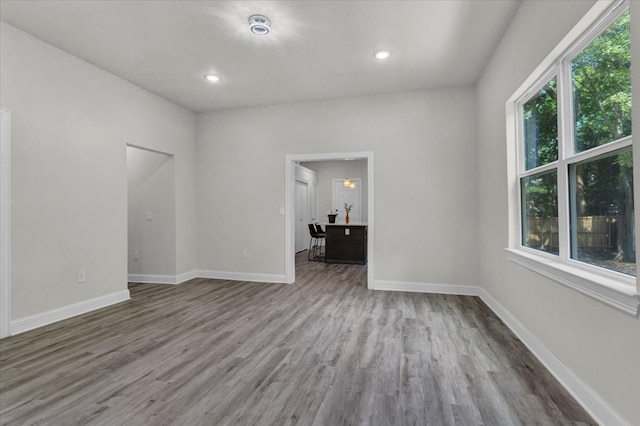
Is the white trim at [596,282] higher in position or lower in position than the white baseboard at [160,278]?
higher

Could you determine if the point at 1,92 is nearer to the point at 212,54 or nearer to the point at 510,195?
the point at 212,54

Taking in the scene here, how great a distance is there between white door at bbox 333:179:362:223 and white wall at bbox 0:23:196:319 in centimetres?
613

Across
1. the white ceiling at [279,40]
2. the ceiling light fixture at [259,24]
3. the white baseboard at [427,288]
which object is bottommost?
the white baseboard at [427,288]

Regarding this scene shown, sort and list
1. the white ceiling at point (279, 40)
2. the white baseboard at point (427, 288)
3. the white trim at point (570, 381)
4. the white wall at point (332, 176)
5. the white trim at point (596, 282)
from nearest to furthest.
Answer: the white trim at point (596, 282), the white trim at point (570, 381), the white ceiling at point (279, 40), the white baseboard at point (427, 288), the white wall at point (332, 176)

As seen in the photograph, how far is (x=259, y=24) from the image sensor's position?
2.90 metres

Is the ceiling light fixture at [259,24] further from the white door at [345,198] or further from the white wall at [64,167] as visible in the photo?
the white door at [345,198]

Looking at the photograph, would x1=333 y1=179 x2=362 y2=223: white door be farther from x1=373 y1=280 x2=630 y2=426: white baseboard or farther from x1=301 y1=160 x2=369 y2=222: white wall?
x1=373 y1=280 x2=630 y2=426: white baseboard

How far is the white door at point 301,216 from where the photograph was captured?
8578 millimetres

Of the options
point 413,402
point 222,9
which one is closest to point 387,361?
point 413,402

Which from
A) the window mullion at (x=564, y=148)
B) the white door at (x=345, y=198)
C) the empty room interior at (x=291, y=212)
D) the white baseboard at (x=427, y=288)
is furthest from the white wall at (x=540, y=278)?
the white door at (x=345, y=198)

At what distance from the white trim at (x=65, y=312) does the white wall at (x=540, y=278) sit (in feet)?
14.5

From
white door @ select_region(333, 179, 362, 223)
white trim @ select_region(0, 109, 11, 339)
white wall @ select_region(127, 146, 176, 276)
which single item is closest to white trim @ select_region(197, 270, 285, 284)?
white wall @ select_region(127, 146, 176, 276)

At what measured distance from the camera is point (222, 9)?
2.72 metres

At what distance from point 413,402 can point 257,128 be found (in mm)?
4448
